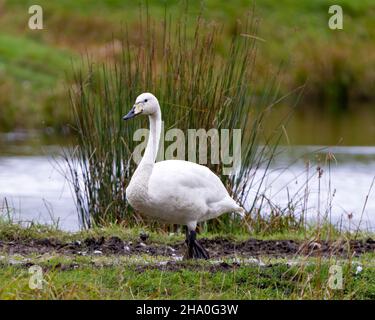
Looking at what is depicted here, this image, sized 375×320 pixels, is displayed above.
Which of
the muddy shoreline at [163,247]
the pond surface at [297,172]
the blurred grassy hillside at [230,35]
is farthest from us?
the blurred grassy hillside at [230,35]

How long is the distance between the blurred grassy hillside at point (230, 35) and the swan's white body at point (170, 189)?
17.8 meters

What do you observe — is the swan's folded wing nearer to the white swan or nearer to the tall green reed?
the white swan

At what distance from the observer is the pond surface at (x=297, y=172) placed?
44.5ft

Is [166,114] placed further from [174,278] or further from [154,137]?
[174,278]

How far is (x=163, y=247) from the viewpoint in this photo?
950 centimetres

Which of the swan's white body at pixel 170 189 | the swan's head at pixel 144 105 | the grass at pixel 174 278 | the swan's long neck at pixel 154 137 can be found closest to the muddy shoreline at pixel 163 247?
the grass at pixel 174 278

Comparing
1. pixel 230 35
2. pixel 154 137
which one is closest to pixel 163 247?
pixel 154 137

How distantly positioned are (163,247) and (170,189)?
3.78 ft

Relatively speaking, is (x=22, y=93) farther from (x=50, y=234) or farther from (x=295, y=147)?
(x=50, y=234)

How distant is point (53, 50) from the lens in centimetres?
3023

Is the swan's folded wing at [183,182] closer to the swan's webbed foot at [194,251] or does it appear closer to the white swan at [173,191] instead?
the white swan at [173,191]

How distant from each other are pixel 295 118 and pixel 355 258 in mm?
21774

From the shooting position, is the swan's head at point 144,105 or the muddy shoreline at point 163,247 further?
the muddy shoreline at point 163,247

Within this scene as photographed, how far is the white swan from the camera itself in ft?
27.8
